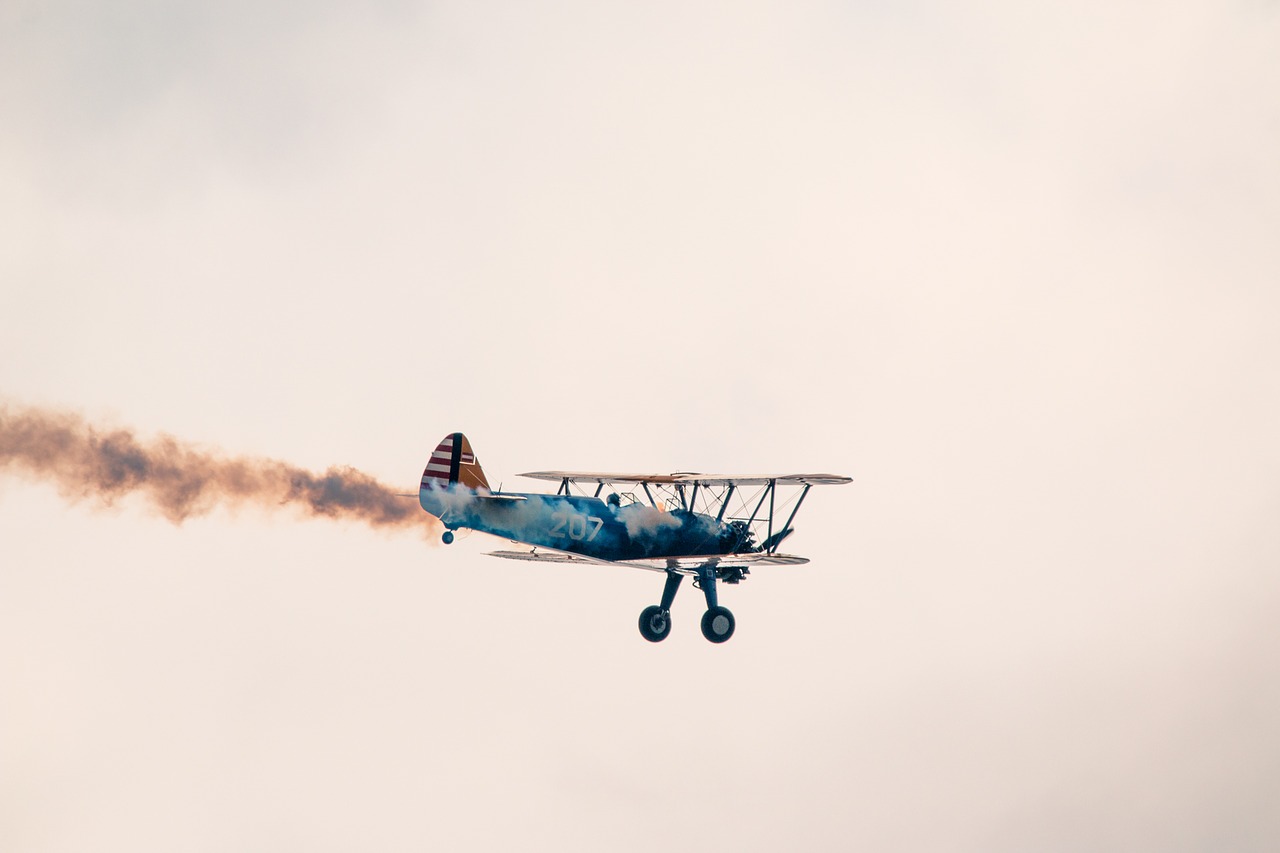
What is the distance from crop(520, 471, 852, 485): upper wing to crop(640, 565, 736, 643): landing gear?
10.1 feet

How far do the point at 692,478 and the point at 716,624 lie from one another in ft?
15.2

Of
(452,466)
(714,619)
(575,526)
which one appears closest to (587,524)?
(575,526)

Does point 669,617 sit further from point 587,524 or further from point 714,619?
point 587,524

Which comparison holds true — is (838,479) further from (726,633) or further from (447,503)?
(447,503)

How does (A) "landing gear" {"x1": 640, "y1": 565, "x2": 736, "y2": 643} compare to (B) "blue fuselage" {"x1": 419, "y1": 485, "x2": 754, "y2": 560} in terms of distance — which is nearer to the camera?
(B) "blue fuselage" {"x1": 419, "y1": 485, "x2": 754, "y2": 560}

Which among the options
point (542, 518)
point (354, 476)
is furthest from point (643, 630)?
point (354, 476)

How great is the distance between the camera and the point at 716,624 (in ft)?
171

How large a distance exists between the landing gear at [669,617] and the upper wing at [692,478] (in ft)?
10.1

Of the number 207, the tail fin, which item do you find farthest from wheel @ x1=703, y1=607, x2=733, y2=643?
the tail fin

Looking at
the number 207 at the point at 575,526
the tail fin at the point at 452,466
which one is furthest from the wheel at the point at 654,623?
the tail fin at the point at 452,466

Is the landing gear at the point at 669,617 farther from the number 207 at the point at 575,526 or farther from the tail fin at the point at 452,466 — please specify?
the tail fin at the point at 452,466

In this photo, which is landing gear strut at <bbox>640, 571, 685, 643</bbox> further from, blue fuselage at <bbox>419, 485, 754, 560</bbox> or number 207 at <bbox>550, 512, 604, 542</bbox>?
number 207 at <bbox>550, 512, 604, 542</bbox>

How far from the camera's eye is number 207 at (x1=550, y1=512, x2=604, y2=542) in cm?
4803

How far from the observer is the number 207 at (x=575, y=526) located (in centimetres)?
4803
